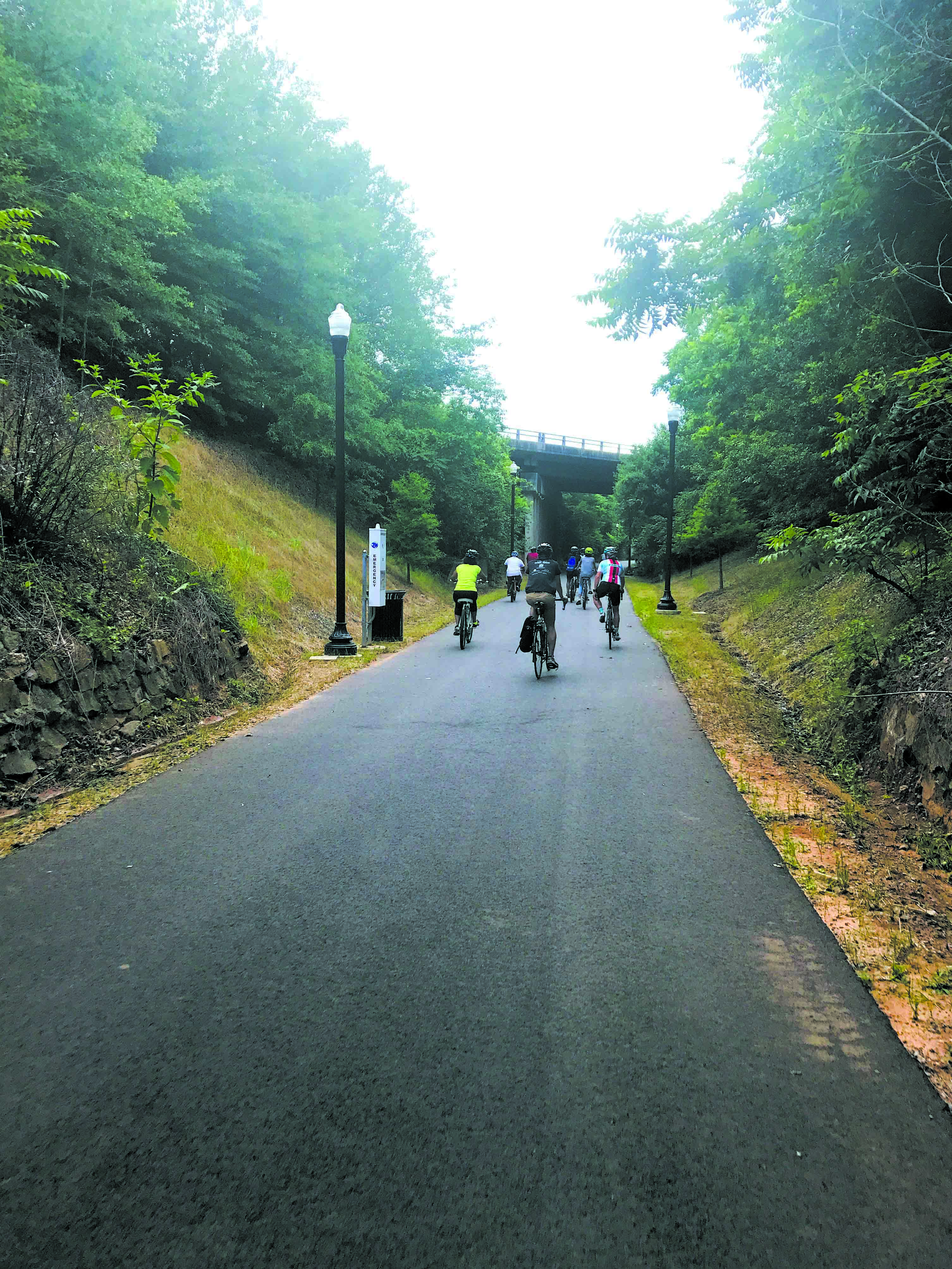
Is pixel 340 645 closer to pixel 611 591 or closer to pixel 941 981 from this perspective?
pixel 611 591

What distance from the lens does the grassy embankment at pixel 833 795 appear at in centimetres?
348

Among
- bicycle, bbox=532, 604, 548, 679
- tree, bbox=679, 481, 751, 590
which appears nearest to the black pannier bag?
bicycle, bbox=532, 604, 548, 679

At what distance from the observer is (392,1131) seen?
250 cm

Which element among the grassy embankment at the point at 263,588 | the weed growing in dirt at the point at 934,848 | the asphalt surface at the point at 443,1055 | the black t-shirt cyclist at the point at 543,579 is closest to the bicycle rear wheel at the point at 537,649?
the black t-shirt cyclist at the point at 543,579

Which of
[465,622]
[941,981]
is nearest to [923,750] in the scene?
[941,981]

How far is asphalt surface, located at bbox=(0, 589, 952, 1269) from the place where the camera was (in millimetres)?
2156

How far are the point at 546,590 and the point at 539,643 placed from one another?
96cm

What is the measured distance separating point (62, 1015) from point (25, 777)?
132 inches

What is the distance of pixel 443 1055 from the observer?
2.89 metres

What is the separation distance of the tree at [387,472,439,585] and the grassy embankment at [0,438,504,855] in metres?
1.07

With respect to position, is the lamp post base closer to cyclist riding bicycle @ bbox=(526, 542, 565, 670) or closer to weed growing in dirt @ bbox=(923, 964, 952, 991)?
cyclist riding bicycle @ bbox=(526, 542, 565, 670)

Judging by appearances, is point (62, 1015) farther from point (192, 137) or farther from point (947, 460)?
point (192, 137)

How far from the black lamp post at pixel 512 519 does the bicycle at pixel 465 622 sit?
30.8 metres

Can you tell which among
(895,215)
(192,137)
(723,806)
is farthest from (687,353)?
(723,806)
